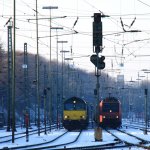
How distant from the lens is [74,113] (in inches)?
2223

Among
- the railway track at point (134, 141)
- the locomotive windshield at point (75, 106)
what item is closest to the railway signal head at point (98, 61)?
the railway track at point (134, 141)

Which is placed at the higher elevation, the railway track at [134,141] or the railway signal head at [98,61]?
the railway signal head at [98,61]

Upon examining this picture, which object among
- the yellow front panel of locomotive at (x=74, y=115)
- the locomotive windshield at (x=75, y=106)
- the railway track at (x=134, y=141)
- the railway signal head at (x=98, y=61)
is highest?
the railway signal head at (x=98, y=61)

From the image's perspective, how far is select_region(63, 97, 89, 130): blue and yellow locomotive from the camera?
56.4 meters

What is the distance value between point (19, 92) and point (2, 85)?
12.7 metres

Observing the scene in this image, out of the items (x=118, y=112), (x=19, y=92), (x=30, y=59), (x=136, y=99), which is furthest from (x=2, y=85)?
(x=136, y=99)

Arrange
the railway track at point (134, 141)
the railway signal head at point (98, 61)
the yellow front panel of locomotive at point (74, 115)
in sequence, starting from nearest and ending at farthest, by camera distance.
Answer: the railway track at point (134, 141), the railway signal head at point (98, 61), the yellow front panel of locomotive at point (74, 115)

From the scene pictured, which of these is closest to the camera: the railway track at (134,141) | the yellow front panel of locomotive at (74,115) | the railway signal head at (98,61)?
the railway track at (134,141)

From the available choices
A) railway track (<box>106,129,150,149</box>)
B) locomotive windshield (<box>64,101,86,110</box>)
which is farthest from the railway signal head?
locomotive windshield (<box>64,101,86,110</box>)

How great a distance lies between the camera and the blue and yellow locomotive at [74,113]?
56.4 m

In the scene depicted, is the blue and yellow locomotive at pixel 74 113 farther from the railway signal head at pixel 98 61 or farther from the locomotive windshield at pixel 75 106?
the railway signal head at pixel 98 61

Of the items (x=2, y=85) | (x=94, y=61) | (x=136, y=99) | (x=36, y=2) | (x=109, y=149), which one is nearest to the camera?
(x=109, y=149)

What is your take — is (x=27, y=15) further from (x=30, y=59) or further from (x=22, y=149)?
(x=30, y=59)

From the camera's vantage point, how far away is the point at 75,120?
56.4m
